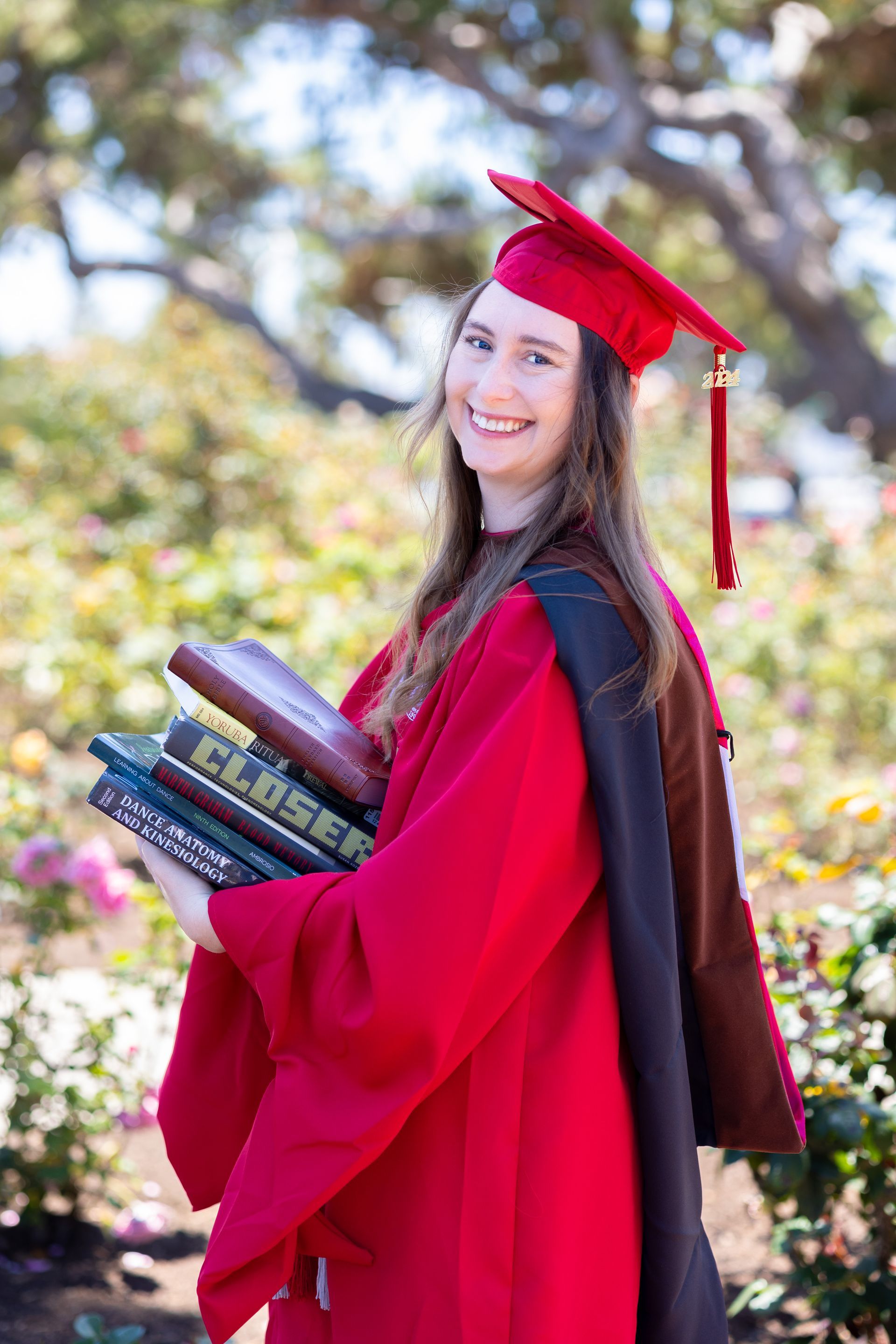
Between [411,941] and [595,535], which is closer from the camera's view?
[411,941]

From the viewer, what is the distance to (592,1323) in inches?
50.3

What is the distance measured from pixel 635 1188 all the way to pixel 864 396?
1281cm

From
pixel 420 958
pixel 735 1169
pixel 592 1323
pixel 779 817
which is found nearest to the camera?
pixel 420 958

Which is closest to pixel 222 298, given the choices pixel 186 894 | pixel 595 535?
pixel 595 535

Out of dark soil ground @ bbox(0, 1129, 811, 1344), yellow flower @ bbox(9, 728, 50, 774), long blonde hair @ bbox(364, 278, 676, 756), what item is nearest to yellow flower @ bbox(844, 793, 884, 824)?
dark soil ground @ bbox(0, 1129, 811, 1344)

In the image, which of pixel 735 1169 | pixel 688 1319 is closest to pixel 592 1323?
pixel 688 1319

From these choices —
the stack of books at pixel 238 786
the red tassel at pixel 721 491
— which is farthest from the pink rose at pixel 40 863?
the red tassel at pixel 721 491

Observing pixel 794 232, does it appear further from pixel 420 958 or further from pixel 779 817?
pixel 420 958

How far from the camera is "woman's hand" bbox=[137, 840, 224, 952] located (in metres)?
1.33

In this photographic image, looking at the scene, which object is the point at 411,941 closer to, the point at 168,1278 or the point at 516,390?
the point at 516,390

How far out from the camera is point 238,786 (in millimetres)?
1375

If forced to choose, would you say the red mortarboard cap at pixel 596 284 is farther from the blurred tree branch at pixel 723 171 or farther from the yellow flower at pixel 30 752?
the blurred tree branch at pixel 723 171

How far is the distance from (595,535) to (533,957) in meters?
0.51

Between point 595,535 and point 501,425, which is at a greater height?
point 501,425
